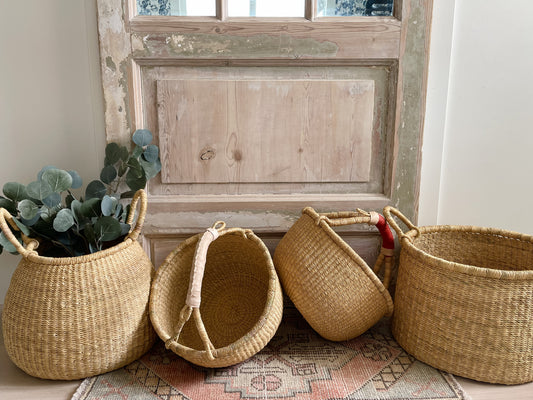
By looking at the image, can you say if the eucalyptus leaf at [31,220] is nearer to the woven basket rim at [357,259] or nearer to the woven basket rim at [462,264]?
the woven basket rim at [357,259]

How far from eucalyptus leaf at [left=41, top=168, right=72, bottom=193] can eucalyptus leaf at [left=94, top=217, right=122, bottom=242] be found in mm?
135

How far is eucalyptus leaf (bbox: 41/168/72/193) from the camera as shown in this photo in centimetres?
113

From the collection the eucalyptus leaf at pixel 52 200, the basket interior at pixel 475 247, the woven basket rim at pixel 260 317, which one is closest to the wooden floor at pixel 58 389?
the woven basket rim at pixel 260 317

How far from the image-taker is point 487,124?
1.46 m

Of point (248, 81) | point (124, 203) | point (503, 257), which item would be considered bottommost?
point (503, 257)

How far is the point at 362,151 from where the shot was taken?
1.41 meters

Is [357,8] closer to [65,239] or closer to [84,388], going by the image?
[65,239]

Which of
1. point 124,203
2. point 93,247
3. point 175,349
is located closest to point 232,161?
point 124,203

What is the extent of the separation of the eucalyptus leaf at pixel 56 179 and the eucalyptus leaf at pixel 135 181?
0.18 metres

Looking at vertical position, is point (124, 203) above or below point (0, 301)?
above

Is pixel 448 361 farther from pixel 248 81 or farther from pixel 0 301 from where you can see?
pixel 0 301

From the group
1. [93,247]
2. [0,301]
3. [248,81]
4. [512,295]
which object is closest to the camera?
[512,295]

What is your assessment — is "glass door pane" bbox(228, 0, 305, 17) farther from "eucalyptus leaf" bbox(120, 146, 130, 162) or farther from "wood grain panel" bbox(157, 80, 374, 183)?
"eucalyptus leaf" bbox(120, 146, 130, 162)

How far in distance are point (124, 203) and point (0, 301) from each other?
60 cm
